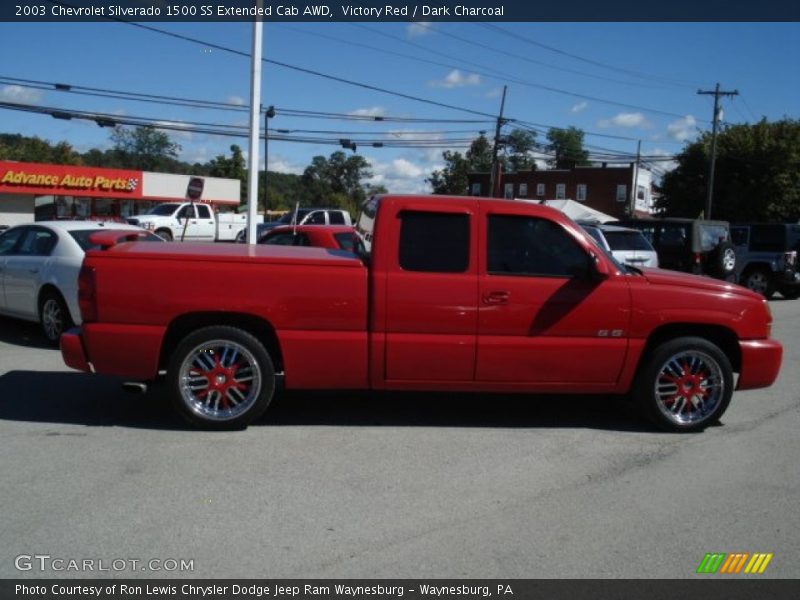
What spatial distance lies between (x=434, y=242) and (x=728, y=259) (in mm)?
13805

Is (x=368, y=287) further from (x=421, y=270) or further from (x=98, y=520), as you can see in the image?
(x=98, y=520)

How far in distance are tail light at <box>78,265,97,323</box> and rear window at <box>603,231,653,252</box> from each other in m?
12.0

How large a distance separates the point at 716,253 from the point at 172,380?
14.9m

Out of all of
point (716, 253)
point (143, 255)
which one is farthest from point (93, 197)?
point (143, 255)

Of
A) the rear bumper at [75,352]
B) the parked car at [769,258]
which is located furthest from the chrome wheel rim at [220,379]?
the parked car at [769,258]

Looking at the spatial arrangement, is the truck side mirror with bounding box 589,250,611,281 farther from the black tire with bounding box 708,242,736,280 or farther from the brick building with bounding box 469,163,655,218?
the brick building with bounding box 469,163,655,218

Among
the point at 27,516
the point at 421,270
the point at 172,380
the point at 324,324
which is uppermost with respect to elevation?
the point at 421,270

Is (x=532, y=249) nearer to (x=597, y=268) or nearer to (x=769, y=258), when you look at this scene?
(x=597, y=268)

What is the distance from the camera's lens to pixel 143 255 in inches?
227

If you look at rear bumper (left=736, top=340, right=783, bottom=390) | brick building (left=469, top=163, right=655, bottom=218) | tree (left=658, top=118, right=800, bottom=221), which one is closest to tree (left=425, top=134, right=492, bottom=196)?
brick building (left=469, top=163, right=655, bottom=218)

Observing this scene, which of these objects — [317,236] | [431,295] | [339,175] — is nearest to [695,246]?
[317,236]

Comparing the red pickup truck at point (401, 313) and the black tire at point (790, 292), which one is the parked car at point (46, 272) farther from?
the black tire at point (790, 292)

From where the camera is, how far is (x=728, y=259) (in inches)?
693

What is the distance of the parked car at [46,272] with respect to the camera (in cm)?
912
